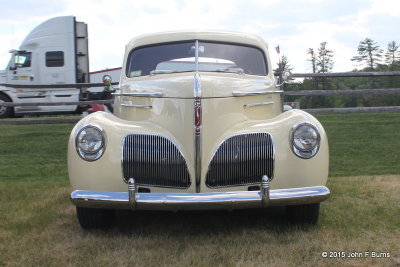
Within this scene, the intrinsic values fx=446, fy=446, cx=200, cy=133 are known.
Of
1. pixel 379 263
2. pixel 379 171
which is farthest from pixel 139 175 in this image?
pixel 379 171

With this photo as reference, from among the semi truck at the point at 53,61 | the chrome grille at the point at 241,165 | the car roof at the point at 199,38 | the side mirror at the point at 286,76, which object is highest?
the semi truck at the point at 53,61

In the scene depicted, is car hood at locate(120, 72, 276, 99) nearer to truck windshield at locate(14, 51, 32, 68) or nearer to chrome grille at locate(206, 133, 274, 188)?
chrome grille at locate(206, 133, 274, 188)

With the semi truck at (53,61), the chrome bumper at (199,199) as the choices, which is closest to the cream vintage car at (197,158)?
the chrome bumper at (199,199)

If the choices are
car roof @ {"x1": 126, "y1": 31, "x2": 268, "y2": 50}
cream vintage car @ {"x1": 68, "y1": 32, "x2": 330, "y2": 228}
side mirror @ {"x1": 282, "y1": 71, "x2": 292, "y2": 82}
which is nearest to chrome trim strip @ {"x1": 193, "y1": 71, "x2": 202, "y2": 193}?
cream vintage car @ {"x1": 68, "y1": 32, "x2": 330, "y2": 228}

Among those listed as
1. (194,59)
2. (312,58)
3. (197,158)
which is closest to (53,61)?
(194,59)

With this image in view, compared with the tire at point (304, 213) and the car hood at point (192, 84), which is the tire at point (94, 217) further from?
the tire at point (304, 213)

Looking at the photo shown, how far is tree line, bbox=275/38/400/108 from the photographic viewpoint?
68.2 feet

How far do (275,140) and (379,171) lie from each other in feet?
11.6

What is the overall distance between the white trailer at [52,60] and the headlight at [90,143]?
1282cm

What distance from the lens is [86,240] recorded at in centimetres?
348

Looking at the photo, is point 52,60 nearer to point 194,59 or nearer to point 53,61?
point 53,61

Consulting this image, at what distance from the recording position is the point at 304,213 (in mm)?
3688

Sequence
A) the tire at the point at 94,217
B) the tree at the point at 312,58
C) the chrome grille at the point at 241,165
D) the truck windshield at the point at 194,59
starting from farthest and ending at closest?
1. the tree at the point at 312,58
2. the truck windshield at the point at 194,59
3. the tire at the point at 94,217
4. the chrome grille at the point at 241,165

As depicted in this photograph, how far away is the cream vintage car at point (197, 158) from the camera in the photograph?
3.21m
